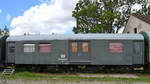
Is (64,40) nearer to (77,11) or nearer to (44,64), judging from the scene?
(44,64)

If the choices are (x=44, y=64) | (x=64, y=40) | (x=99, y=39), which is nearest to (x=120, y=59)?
(x=99, y=39)

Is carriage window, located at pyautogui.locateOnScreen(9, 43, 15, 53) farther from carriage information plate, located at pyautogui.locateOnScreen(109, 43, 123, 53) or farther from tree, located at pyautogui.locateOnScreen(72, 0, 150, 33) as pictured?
tree, located at pyautogui.locateOnScreen(72, 0, 150, 33)

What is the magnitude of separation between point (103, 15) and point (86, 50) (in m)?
19.3

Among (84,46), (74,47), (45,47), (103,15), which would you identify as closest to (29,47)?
(45,47)

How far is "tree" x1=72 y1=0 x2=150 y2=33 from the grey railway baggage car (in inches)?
698

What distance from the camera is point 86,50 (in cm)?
1228

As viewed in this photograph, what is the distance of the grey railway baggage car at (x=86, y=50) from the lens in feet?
39.7

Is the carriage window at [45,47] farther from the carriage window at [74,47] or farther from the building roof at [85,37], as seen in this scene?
the carriage window at [74,47]

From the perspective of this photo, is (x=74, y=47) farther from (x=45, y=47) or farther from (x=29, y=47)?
(x=29, y=47)

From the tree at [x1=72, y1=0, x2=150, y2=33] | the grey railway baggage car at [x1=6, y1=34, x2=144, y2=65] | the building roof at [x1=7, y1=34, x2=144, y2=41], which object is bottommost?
the grey railway baggage car at [x1=6, y1=34, x2=144, y2=65]

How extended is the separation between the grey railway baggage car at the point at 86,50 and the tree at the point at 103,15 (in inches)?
698

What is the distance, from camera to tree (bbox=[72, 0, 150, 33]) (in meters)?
30.5

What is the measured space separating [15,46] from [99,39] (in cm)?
663

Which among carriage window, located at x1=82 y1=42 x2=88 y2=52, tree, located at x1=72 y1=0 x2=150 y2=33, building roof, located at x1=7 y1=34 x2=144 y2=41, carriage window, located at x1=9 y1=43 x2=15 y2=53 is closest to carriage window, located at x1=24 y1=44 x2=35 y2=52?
building roof, located at x1=7 y1=34 x2=144 y2=41
